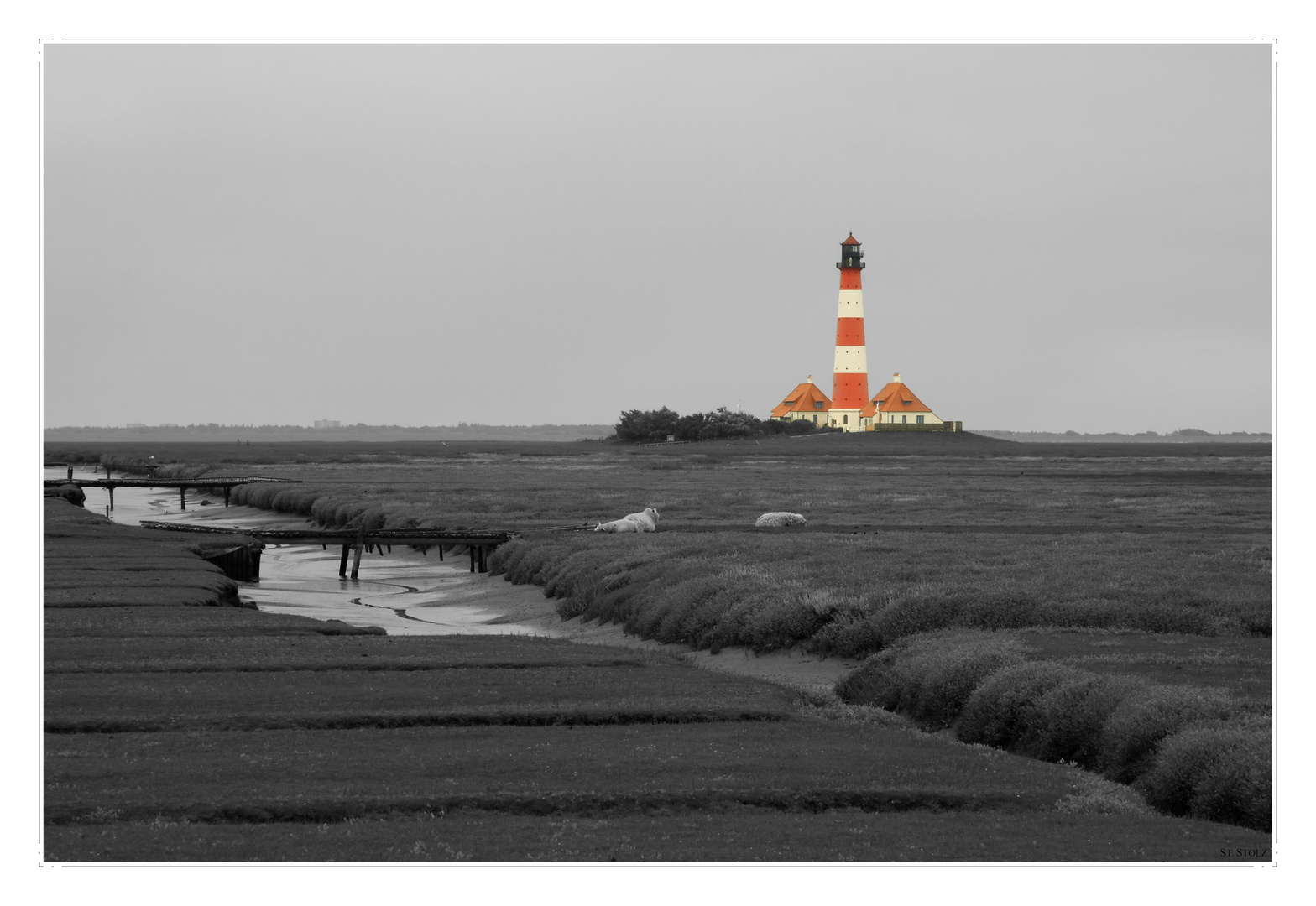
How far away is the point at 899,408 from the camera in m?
159

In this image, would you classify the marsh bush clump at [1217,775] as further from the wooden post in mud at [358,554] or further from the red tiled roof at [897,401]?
the red tiled roof at [897,401]

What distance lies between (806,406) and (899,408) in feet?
53.2

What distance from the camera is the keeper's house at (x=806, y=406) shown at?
170m

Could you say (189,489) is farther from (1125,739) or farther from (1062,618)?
(1125,739)

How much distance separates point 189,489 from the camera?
98.1 meters

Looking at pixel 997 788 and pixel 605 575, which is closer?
pixel 997 788

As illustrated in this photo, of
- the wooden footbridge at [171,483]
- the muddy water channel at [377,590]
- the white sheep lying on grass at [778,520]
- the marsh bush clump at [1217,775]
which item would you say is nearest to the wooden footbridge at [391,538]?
the muddy water channel at [377,590]

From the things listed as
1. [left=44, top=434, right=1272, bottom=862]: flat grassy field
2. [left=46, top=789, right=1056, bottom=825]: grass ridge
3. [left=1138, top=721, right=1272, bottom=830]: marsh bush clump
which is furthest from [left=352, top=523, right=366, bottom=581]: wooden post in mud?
[left=1138, top=721, right=1272, bottom=830]: marsh bush clump

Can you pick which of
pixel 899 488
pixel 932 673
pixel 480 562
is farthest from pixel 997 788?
pixel 899 488

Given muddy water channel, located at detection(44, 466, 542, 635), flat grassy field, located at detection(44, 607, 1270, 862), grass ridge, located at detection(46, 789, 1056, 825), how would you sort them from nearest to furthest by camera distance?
flat grassy field, located at detection(44, 607, 1270, 862) < grass ridge, located at detection(46, 789, 1056, 825) < muddy water channel, located at detection(44, 466, 542, 635)

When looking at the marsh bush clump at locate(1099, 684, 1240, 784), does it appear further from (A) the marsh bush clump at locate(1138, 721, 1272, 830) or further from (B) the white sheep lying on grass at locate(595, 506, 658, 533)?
(B) the white sheep lying on grass at locate(595, 506, 658, 533)

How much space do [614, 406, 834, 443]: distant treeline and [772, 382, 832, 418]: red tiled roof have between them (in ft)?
27.0

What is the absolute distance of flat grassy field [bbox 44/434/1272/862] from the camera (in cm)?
1238

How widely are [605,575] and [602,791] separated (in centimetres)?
2017
